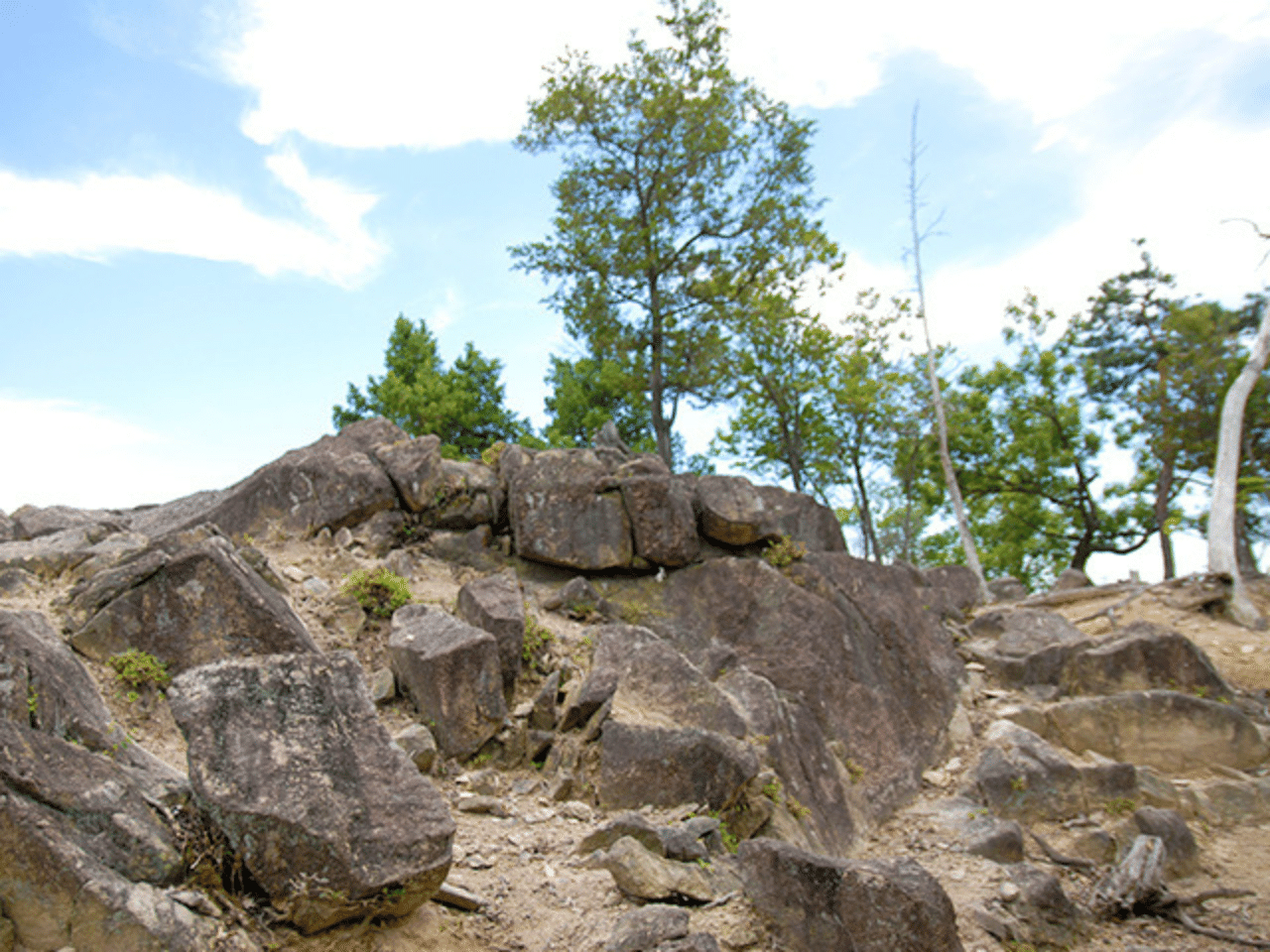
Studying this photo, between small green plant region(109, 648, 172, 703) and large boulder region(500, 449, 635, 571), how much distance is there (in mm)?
5047

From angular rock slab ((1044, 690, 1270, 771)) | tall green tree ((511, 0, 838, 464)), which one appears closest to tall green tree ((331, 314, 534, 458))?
tall green tree ((511, 0, 838, 464))

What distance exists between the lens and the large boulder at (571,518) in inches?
430

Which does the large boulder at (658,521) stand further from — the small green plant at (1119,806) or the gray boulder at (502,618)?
the small green plant at (1119,806)

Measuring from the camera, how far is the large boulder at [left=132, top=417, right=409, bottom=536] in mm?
10820

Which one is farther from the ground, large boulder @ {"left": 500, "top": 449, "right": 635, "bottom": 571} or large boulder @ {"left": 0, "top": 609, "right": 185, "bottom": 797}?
large boulder @ {"left": 500, "top": 449, "right": 635, "bottom": 571}

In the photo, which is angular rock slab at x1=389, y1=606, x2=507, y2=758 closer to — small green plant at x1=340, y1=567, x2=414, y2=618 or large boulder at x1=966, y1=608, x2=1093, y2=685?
small green plant at x1=340, y1=567, x2=414, y2=618

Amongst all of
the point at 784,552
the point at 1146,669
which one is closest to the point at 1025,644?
the point at 1146,669

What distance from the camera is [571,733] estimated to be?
770 centimetres

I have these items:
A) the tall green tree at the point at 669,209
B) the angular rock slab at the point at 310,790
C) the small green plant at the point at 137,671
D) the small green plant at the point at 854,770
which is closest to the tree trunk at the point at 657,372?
the tall green tree at the point at 669,209

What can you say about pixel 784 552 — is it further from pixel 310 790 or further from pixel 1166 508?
pixel 1166 508

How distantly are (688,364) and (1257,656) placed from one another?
15085mm

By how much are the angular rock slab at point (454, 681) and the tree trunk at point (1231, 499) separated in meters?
15.8

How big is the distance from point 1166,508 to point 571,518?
22.3 m

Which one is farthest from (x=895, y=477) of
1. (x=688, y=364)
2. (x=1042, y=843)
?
(x=1042, y=843)
